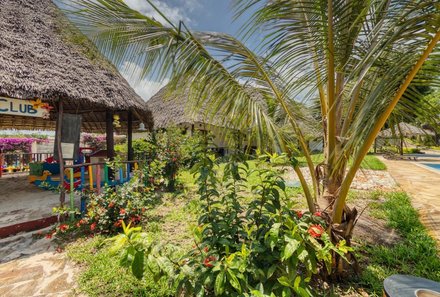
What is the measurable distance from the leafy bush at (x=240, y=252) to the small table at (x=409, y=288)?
34 centimetres

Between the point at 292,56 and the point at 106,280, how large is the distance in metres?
3.01

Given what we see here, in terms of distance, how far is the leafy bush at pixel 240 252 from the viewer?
4.48ft

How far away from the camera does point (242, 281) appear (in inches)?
59.1

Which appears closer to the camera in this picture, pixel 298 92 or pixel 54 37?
pixel 298 92

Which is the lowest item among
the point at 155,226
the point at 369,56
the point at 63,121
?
the point at 155,226

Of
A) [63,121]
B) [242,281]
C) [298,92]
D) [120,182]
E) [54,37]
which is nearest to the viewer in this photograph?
[242,281]

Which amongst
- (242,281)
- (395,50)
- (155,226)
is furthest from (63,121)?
(395,50)

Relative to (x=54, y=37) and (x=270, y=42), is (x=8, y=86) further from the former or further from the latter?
(x=270, y=42)

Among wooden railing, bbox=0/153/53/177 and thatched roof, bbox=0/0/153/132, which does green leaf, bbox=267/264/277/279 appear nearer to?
thatched roof, bbox=0/0/153/132

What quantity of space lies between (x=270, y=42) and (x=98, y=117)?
8941 mm

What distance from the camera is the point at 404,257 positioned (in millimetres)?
2809

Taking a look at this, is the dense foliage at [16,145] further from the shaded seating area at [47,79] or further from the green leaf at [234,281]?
the green leaf at [234,281]

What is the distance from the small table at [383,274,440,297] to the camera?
54.9 inches

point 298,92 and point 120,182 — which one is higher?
point 298,92
